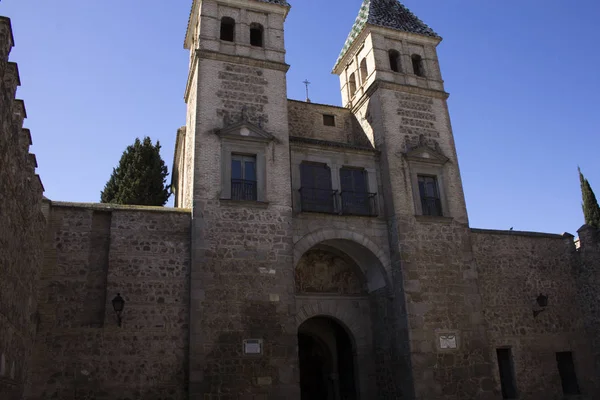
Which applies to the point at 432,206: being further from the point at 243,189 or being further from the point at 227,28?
the point at 227,28

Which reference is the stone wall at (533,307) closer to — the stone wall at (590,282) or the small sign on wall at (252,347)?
the stone wall at (590,282)

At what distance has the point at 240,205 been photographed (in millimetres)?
15219

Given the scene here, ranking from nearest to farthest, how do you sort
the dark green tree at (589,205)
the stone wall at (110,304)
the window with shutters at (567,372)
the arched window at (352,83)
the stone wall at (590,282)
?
the stone wall at (110,304)
the window with shutters at (567,372)
the stone wall at (590,282)
the arched window at (352,83)
the dark green tree at (589,205)

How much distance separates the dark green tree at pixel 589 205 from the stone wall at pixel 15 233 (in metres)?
23.9

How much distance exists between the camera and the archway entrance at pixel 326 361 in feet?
56.7

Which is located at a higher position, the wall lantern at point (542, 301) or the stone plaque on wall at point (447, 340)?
the wall lantern at point (542, 301)

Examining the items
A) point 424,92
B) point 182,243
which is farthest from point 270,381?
point 424,92

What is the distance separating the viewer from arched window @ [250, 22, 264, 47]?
18406 mm

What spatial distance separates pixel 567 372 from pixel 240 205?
12.4 metres

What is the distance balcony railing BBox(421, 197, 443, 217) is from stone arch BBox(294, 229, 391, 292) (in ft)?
7.10

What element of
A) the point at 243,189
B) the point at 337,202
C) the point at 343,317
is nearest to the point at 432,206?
the point at 337,202

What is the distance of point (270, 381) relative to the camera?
13656 millimetres

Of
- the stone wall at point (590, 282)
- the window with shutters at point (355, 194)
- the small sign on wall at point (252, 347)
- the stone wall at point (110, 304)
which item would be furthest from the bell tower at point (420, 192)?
the stone wall at point (110, 304)

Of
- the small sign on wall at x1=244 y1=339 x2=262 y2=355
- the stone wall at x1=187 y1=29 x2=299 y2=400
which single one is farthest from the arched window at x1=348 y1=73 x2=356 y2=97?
the small sign on wall at x1=244 y1=339 x2=262 y2=355
